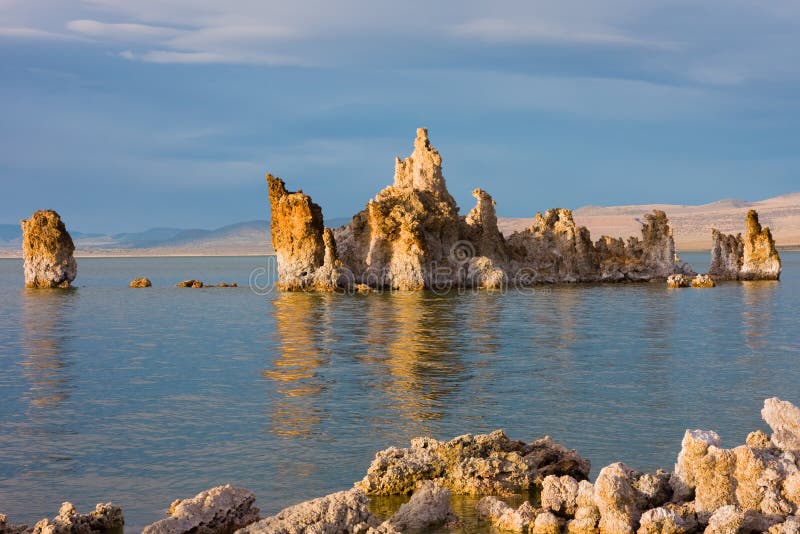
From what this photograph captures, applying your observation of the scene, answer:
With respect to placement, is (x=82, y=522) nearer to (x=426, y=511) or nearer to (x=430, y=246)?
(x=426, y=511)

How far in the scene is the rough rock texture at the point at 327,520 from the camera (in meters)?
12.0

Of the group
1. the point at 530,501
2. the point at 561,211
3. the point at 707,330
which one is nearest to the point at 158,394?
the point at 530,501

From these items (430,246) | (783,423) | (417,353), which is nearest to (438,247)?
(430,246)

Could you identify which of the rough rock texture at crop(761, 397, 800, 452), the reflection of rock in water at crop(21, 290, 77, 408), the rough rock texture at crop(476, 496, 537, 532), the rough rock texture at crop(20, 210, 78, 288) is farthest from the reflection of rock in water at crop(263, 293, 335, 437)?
the rough rock texture at crop(20, 210, 78, 288)

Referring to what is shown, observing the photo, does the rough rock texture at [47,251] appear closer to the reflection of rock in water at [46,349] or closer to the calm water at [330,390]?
the reflection of rock in water at [46,349]

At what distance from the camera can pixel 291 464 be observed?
57.7 ft

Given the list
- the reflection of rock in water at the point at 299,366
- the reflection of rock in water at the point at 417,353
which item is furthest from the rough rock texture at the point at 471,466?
the reflection of rock in water at the point at 299,366

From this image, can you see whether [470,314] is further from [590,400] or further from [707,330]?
[590,400]

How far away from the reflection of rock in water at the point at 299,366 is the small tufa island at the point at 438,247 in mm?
10886

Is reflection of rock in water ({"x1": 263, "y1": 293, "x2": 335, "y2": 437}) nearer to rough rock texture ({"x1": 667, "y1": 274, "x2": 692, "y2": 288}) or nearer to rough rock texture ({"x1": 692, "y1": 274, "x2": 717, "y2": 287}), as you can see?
rough rock texture ({"x1": 667, "y1": 274, "x2": 692, "y2": 288})

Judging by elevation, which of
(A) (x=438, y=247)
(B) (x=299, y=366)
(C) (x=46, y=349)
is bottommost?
(B) (x=299, y=366)

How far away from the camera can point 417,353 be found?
3403 centimetres

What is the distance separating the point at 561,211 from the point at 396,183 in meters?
15.8

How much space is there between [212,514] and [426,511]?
3.05 metres
